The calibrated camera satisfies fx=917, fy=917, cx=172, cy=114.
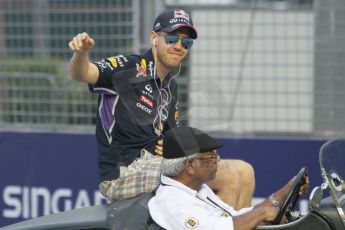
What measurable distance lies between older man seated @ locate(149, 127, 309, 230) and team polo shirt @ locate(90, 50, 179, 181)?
0.66 meters

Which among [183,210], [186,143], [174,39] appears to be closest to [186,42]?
[174,39]

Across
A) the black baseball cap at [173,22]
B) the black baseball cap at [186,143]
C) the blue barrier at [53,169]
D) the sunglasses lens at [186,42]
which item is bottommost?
the blue barrier at [53,169]

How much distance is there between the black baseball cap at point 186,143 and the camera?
4.09 m

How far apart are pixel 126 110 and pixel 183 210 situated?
1.06m

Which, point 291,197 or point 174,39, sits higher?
point 174,39

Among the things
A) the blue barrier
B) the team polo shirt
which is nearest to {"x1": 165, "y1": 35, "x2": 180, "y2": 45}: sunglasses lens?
the team polo shirt

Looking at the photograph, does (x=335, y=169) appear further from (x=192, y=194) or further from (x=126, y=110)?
(x=126, y=110)

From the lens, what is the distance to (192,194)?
407cm

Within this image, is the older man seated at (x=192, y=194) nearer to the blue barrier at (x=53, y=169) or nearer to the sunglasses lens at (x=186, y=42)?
the sunglasses lens at (x=186, y=42)

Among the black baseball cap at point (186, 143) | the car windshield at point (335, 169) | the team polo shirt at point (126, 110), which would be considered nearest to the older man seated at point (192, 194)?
the black baseball cap at point (186, 143)

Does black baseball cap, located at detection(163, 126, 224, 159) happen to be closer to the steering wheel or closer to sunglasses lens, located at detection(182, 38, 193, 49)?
the steering wheel

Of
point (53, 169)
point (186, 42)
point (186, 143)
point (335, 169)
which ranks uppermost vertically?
point (186, 42)

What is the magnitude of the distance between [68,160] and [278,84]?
1.87 m

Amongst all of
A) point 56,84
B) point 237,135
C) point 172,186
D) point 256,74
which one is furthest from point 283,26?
point 172,186
